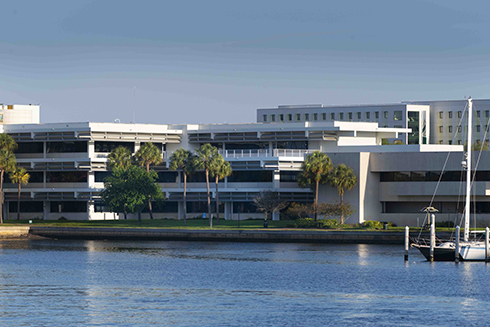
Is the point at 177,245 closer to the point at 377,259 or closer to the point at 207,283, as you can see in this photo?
the point at 377,259

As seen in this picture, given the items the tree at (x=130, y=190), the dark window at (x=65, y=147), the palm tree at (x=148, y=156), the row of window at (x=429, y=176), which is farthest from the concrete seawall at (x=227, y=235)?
the dark window at (x=65, y=147)

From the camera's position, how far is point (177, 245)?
95.0m

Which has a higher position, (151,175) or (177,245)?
(151,175)

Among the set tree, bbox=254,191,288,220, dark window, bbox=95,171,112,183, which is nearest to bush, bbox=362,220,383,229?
tree, bbox=254,191,288,220

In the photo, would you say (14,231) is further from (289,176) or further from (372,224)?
(372,224)

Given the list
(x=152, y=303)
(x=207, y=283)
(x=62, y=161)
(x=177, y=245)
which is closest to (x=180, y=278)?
(x=207, y=283)

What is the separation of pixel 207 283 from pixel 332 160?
157 feet

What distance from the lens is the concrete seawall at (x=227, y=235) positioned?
92.8 metres

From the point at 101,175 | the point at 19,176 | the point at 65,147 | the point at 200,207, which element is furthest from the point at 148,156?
the point at 19,176

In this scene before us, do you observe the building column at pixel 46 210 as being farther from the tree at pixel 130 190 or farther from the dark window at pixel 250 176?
the dark window at pixel 250 176

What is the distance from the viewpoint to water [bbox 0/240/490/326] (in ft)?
154

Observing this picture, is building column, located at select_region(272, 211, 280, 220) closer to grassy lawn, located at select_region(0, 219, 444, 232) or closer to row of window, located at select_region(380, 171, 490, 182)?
grassy lawn, located at select_region(0, 219, 444, 232)

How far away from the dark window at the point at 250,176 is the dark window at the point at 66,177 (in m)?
20.2

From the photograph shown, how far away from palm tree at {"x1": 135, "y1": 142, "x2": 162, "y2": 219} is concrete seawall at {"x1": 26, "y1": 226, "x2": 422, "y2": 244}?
14.1 metres
